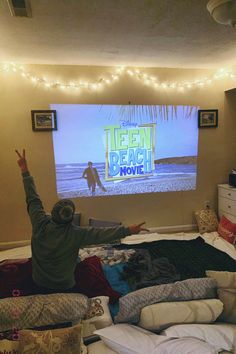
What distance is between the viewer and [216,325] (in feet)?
4.44

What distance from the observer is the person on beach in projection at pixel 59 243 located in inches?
63.5

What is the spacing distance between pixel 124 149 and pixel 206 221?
164cm

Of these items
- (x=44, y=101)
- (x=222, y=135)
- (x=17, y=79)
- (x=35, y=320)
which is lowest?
(x=35, y=320)

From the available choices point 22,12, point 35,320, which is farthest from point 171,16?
point 35,320

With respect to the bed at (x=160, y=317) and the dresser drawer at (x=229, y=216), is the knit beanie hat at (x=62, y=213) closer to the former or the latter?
the bed at (x=160, y=317)

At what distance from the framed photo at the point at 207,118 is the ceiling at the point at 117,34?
0.68 metres

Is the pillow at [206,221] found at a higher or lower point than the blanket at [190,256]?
higher

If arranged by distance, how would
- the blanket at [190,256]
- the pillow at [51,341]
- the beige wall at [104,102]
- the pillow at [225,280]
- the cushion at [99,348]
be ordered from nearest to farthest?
the pillow at [51,341] → the cushion at [99,348] → the pillow at [225,280] → the blanket at [190,256] → the beige wall at [104,102]

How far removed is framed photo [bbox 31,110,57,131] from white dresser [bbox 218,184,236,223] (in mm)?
2675

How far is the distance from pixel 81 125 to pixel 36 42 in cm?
120

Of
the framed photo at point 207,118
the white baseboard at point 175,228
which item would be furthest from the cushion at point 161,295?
the framed photo at point 207,118

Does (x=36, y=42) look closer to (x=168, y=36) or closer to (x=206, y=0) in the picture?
(x=168, y=36)

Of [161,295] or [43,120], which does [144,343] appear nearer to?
[161,295]

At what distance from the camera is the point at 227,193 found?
146 inches
